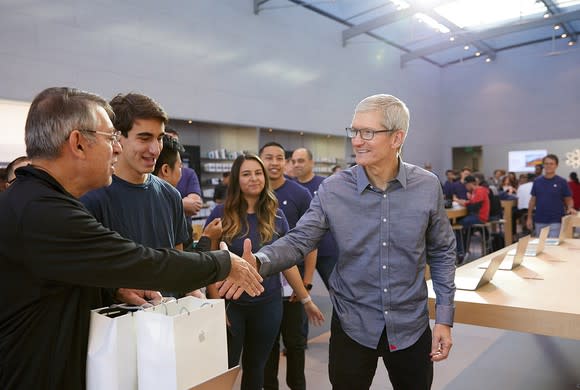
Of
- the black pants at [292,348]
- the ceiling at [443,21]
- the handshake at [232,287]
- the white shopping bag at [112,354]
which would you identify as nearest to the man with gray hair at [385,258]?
the handshake at [232,287]

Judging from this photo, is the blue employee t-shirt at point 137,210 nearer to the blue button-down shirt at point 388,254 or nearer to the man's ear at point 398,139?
the blue button-down shirt at point 388,254

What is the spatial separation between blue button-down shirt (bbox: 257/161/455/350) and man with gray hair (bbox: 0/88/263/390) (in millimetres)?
683

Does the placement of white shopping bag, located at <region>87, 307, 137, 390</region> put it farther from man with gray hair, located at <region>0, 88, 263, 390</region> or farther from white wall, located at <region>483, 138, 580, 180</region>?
white wall, located at <region>483, 138, 580, 180</region>

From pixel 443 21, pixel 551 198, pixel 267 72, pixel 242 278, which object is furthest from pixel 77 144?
pixel 443 21

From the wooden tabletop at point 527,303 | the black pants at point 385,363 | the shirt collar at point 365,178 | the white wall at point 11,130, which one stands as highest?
the white wall at point 11,130

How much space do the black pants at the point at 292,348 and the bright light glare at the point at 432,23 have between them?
9.80 meters

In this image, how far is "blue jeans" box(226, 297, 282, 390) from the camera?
2191 mm

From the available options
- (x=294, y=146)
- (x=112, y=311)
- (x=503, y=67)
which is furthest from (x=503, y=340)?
(x=503, y=67)

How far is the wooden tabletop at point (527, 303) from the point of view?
1662 mm

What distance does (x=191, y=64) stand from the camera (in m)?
7.64

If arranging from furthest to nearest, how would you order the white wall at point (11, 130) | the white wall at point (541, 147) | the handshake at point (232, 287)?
the white wall at point (541, 147) < the white wall at point (11, 130) < the handshake at point (232, 287)

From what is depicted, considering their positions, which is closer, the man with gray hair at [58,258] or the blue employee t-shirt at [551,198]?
the man with gray hair at [58,258]

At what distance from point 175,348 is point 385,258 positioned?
92 cm

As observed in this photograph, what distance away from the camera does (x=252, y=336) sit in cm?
222
